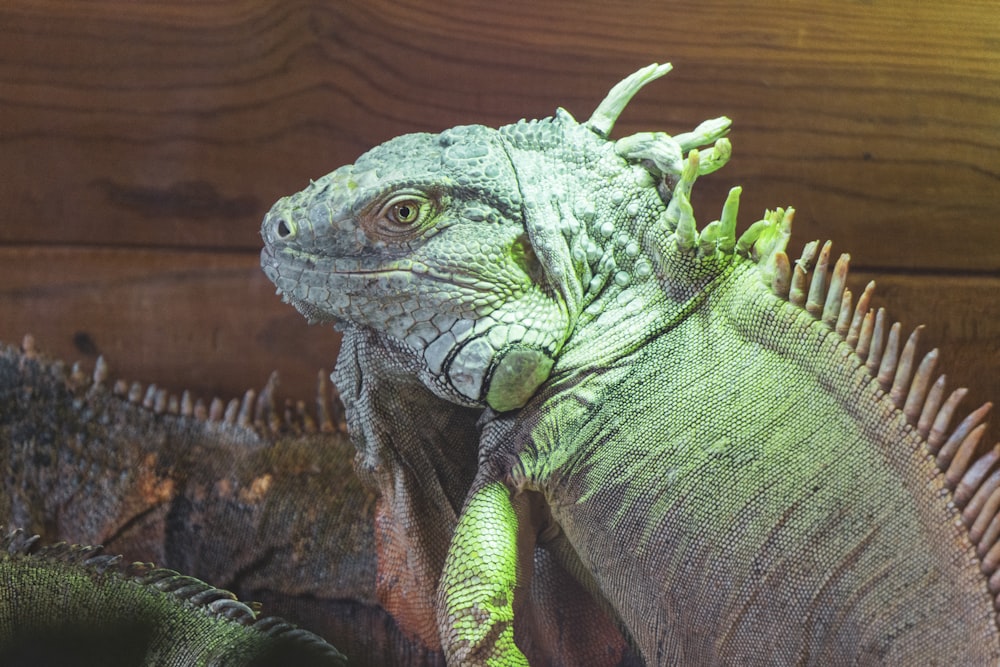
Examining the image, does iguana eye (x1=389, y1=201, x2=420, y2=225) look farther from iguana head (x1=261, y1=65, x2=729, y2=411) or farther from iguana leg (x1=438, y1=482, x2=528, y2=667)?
iguana leg (x1=438, y1=482, x2=528, y2=667)

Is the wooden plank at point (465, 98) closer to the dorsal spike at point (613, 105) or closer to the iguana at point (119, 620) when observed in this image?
the dorsal spike at point (613, 105)

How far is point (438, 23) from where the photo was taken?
5.23 ft

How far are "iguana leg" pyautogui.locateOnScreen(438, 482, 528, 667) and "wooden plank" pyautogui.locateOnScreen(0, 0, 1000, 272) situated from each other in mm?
839

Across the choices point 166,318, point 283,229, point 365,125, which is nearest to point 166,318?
point 166,318

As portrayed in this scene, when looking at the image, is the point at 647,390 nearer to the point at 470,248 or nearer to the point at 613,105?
the point at 470,248

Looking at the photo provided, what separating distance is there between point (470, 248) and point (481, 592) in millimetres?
408

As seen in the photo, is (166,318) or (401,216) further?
(166,318)

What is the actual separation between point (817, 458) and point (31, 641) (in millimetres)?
1054

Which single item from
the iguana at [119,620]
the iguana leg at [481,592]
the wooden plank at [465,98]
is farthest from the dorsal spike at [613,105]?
the iguana at [119,620]

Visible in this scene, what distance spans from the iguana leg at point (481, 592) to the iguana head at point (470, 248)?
0.51ft

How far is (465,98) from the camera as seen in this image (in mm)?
1625

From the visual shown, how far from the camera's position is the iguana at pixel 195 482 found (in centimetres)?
174

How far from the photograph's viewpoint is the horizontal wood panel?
1784 mm

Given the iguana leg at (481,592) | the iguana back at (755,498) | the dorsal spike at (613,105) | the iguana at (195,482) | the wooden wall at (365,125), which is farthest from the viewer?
the iguana at (195,482)
